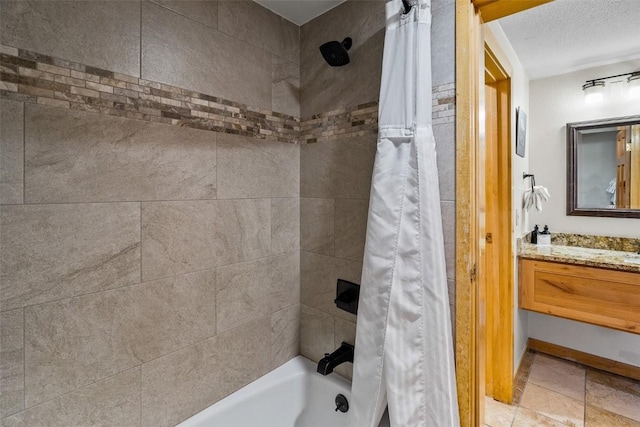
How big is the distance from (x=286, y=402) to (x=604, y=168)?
2822 millimetres

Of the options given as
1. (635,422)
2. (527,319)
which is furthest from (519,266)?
(635,422)

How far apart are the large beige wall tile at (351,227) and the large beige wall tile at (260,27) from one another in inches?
Result: 33.8

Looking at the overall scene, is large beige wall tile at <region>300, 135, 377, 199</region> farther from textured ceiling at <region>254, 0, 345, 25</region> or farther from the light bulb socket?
the light bulb socket

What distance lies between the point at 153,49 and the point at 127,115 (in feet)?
0.91

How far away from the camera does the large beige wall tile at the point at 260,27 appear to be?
1379 millimetres

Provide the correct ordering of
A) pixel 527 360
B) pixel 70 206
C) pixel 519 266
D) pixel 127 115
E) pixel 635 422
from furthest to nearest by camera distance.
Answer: pixel 527 360 < pixel 519 266 < pixel 635 422 < pixel 127 115 < pixel 70 206

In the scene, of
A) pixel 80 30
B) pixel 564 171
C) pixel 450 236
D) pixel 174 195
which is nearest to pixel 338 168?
pixel 450 236

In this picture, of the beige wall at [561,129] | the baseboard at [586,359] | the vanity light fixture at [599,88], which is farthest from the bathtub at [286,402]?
the vanity light fixture at [599,88]

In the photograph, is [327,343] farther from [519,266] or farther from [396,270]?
[519,266]

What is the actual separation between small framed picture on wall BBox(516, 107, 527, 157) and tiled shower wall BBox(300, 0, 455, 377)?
4.42ft

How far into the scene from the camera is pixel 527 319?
105 inches

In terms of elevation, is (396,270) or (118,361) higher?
(396,270)

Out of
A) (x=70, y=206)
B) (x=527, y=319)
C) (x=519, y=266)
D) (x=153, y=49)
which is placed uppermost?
(x=153, y=49)

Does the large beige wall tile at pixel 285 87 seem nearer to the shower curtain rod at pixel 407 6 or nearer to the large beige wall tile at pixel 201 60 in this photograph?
the large beige wall tile at pixel 201 60
